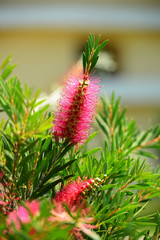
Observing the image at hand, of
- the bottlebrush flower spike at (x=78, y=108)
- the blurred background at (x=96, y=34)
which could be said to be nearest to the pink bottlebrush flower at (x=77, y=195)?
the bottlebrush flower spike at (x=78, y=108)

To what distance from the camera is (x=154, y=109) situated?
12.9 feet

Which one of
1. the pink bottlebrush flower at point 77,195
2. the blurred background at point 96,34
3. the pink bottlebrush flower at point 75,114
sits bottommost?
the pink bottlebrush flower at point 77,195

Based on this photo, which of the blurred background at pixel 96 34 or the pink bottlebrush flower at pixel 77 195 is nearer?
the pink bottlebrush flower at pixel 77 195

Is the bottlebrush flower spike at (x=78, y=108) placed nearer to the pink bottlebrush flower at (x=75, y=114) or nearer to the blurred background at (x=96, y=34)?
the pink bottlebrush flower at (x=75, y=114)

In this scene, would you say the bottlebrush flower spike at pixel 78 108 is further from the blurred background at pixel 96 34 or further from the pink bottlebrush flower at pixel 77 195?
the blurred background at pixel 96 34

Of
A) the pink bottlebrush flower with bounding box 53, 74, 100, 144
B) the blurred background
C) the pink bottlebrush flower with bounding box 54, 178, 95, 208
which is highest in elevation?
the blurred background

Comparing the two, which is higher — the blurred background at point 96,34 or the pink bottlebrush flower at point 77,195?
the blurred background at point 96,34

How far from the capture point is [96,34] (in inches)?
152

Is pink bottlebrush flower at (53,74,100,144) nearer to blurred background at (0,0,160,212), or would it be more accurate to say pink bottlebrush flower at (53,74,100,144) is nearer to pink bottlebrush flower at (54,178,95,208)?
pink bottlebrush flower at (54,178,95,208)

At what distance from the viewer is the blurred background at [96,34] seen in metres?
3.73

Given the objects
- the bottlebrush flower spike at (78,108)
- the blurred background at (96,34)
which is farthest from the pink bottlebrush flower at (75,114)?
the blurred background at (96,34)

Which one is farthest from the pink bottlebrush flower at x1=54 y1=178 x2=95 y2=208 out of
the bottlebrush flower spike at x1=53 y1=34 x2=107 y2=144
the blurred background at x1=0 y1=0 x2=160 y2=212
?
the blurred background at x1=0 y1=0 x2=160 y2=212

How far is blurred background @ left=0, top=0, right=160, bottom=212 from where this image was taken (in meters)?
3.73

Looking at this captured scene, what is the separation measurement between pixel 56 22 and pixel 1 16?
57 centimetres
